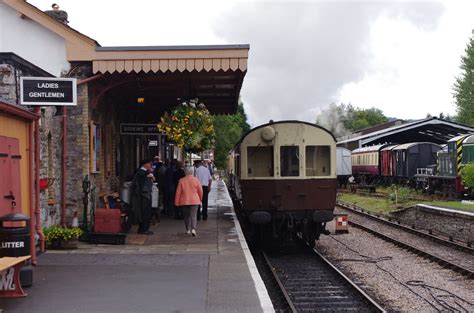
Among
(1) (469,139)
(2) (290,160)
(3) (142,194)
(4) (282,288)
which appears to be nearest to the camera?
(4) (282,288)

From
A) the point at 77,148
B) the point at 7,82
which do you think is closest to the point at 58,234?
the point at 77,148

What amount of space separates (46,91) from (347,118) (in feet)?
399

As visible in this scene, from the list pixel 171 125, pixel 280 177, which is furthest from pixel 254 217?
pixel 171 125

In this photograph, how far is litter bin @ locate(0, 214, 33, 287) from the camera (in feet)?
23.5

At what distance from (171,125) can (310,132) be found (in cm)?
310

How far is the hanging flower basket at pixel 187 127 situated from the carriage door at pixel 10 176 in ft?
18.0

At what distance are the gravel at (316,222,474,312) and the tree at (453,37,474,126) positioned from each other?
48.3 metres

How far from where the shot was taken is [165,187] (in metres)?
17.2

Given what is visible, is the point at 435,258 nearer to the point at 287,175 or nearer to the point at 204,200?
the point at 287,175

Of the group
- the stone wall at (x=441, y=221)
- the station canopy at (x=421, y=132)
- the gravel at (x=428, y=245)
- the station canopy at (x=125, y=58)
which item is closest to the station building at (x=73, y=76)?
the station canopy at (x=125, y=58)

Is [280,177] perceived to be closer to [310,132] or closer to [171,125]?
[310,132]

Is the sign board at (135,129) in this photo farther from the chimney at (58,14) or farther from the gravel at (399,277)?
the gravel at (399,277)

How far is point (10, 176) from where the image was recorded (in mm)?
Result: 8102

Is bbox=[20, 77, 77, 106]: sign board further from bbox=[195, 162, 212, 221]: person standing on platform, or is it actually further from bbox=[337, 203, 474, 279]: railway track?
bbox=[337, 203, 474, 279]: railway track
